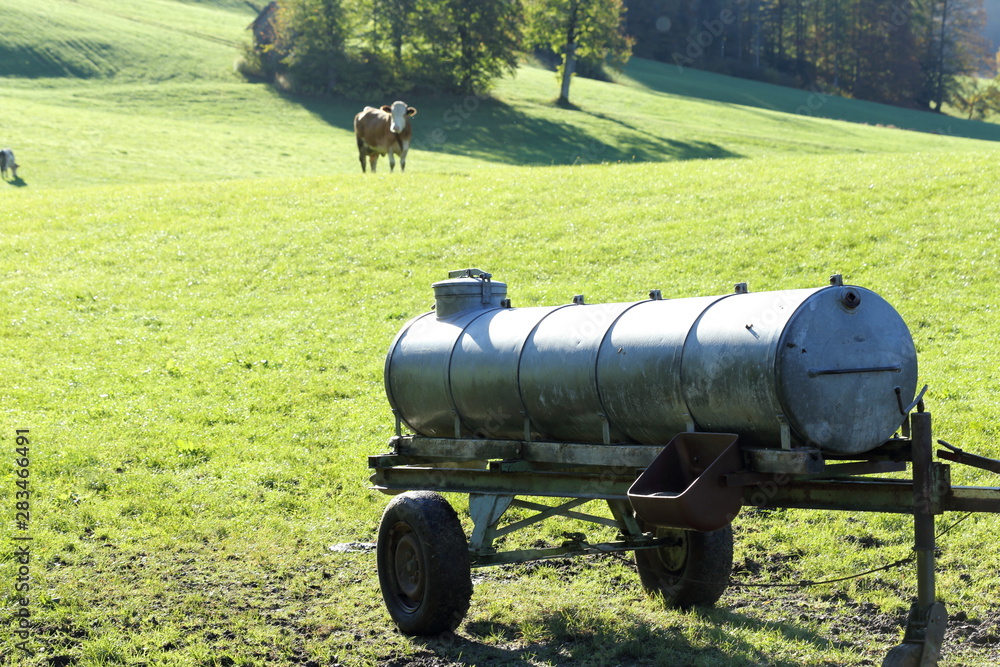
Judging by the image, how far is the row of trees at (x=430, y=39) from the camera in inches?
2377

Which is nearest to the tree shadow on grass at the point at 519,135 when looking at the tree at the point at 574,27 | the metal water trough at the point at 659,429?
the tree at the point at 574,27

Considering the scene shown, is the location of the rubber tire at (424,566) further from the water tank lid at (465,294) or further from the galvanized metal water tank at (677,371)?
the water tank lid at (465,294)

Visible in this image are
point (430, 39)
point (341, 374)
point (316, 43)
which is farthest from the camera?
point (316, 43)

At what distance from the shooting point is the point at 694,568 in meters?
7.47

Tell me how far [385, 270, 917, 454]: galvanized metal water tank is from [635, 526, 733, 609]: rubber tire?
1432 millimetres

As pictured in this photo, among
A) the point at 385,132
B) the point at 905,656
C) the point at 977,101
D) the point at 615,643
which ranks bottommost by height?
the point at 615,643

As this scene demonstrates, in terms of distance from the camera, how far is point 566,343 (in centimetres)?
681

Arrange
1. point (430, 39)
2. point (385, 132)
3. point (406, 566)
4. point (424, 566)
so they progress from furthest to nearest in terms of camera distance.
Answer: point (430, 39), point (385, 132), point (406, 566), point (424, 566)

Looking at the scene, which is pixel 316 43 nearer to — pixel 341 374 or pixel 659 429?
pixel 341 374

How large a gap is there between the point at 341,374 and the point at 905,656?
10885 millimetres

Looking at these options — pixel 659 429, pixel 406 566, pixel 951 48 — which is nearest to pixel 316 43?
pixel 406 566

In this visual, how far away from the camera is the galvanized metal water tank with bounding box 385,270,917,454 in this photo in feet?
18.0

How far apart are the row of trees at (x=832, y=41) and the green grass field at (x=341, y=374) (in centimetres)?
6634

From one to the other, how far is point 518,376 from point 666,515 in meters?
1.96
